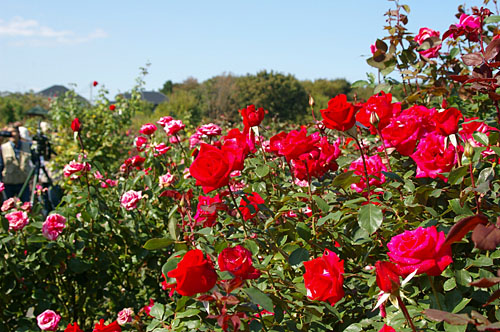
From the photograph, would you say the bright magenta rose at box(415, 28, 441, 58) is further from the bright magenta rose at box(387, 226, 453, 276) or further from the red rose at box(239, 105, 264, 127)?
the bright magenta rose at box(387, 226, 453, 276)

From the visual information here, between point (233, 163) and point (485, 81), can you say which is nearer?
point (233, 163)

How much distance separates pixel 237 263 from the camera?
970 mm

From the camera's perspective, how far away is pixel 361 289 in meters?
1.22

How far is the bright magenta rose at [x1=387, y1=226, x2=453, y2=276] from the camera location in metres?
0.80

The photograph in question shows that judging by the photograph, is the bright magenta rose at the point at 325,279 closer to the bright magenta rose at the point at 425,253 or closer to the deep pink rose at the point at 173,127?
the bright magenta rose at the point at 425,253

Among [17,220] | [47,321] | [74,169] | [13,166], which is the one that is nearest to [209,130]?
[74,169]

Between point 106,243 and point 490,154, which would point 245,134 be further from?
point 106,243

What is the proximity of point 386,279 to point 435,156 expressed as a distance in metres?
0.60

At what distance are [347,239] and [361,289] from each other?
143 millimetres

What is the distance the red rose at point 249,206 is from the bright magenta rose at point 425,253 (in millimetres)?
530

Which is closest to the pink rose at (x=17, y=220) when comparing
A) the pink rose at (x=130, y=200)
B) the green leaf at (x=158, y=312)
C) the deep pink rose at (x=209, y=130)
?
the pink rose at (x=130, y=200)

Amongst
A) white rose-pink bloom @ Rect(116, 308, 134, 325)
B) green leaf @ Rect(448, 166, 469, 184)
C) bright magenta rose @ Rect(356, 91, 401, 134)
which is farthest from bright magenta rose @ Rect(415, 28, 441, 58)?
white rose-pink bloom @ Rect(116, 308, 134, 325)

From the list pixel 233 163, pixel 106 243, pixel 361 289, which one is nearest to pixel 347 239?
pixel 361 289

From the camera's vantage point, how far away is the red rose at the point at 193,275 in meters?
0.85
